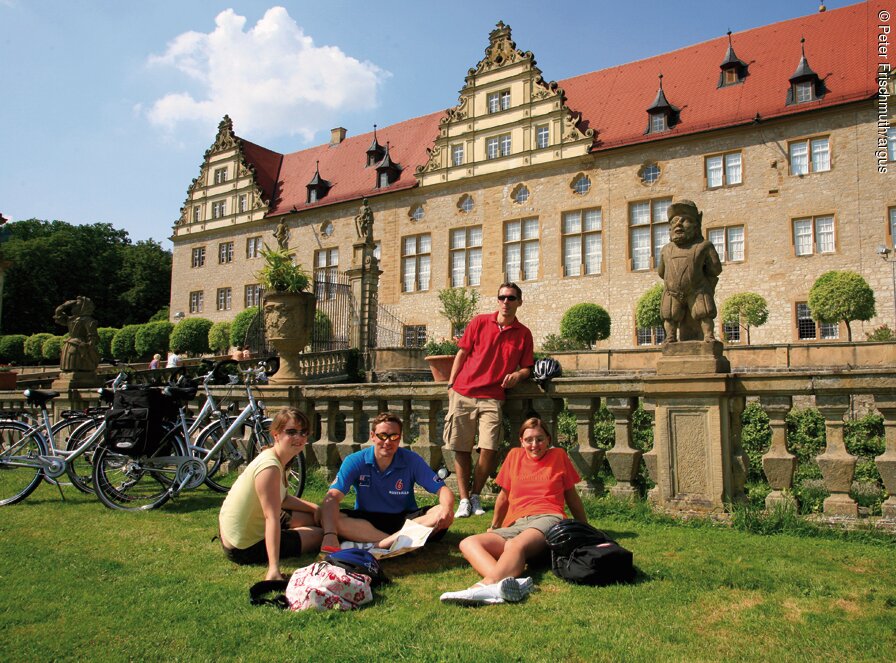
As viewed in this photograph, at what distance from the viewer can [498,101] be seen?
1179 inches

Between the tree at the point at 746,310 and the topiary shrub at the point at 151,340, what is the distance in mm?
27851

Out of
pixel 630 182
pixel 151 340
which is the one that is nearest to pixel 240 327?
pixel 151 340

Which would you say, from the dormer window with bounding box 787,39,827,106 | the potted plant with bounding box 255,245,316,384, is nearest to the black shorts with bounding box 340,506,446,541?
the potted plant with bounding box 255,245,316,384

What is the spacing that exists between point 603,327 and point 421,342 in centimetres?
964

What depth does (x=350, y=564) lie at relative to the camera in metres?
3.32

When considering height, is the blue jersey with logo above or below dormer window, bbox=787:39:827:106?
below

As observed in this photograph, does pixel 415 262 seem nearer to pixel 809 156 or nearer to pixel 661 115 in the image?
pixel 661 115

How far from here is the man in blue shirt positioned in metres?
4.07

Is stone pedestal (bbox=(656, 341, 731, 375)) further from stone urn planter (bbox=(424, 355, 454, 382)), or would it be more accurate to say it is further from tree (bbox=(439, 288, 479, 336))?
tree (bbox=(439, 288, 479, 336))

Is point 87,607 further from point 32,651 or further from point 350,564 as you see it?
point 350,564

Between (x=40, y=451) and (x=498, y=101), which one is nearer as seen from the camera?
(x=40, y=451)

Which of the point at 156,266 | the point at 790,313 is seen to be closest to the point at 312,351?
the point at 790,313

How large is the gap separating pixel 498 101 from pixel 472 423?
2721cm

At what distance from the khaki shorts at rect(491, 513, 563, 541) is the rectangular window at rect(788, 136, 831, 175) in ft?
78.1
